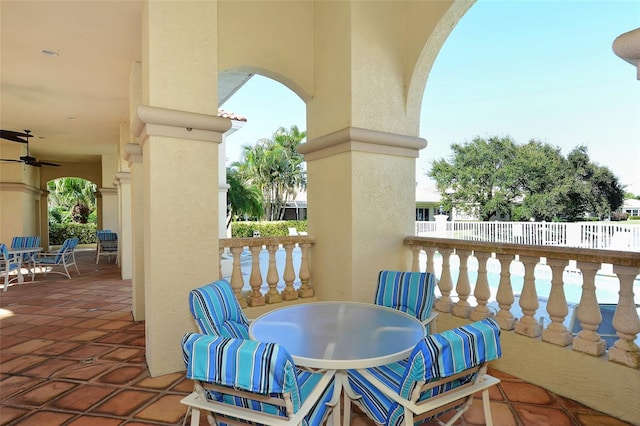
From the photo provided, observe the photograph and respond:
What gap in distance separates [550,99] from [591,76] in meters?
2.85

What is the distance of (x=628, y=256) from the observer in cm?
235

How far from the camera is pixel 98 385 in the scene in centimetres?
295

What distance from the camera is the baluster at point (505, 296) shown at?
311cm

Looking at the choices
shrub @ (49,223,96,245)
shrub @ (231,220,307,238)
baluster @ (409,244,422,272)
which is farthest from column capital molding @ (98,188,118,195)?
baluster @ (409,244,422,272)

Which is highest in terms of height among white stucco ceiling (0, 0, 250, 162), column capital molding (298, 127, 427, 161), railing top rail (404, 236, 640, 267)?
white stucco ceiling (0, 0, 250, 162)

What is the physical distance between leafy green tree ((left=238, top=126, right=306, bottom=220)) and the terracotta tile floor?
1897cm

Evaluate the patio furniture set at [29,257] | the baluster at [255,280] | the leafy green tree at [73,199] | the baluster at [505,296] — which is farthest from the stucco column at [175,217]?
the leafy green tree at [73,199]

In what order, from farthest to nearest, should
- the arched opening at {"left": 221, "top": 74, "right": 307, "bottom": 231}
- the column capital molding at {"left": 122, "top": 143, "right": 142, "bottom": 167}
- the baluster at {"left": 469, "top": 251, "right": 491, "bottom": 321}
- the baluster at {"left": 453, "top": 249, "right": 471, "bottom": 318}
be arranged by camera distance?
the arched opening at {"left": 221, "top": 74, "right": 307, "bottom": 231}, the column capital molding at {"left": 122, "top": 143, "right": 142, "bottom": 167}, the baluster at {"left": 453, "top": 249, "right": 471, "bottom": 318}, the baluster at {"left": 469, "top": 251, "right": 491, "bottom": 321}

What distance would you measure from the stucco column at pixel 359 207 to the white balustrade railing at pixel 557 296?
1.94 ft

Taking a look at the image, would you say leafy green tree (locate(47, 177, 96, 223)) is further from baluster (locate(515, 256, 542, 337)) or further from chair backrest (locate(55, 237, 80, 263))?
baluster (locate(515, 256, 542, 337))

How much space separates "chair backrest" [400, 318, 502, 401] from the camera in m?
1.49

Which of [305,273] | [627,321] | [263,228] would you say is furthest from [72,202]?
[627,321]

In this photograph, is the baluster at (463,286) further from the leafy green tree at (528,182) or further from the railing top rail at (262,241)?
the leafy green tree at (528,182)

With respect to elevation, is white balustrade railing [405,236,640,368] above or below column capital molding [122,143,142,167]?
below
